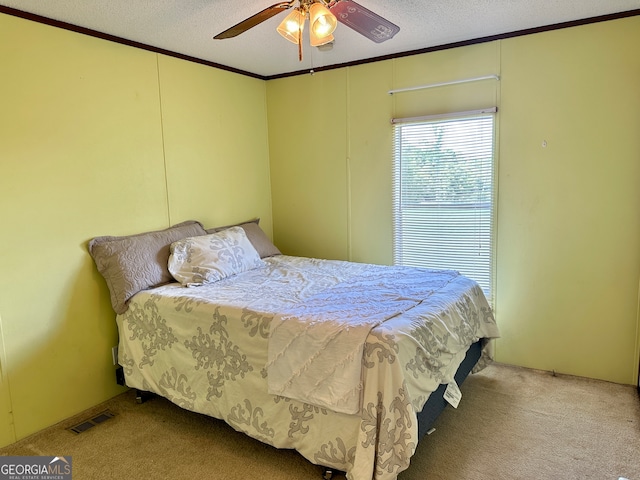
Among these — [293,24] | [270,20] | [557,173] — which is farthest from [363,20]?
[557,173]

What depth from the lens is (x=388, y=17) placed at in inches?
105

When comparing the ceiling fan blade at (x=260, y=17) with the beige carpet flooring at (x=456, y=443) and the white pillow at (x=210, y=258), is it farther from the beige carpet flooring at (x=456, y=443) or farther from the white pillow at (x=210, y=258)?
the beige carpet flooring at (x=456, y=443)

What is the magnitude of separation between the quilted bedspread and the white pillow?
11cm

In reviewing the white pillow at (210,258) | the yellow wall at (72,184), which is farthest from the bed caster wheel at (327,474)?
the yellow wall at (72,184)

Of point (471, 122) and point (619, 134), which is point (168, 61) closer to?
point (471, 122)

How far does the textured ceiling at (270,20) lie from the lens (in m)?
2.43

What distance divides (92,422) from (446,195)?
9.26ft

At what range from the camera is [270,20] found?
2703mm

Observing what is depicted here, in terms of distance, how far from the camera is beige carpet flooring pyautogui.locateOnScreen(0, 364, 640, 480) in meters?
2.11

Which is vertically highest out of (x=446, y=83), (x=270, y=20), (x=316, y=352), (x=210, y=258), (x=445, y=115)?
(x=270, y=20)

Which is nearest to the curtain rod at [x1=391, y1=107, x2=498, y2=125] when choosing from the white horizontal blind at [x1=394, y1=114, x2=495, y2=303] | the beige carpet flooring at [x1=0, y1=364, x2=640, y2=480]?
the white horizontal blind at [x1=394, y1=114, x2=495, y2=303]

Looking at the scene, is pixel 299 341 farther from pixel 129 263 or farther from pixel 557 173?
pixel 557 173

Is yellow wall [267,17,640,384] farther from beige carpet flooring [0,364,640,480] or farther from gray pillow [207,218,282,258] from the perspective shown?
gray pillow [207,218,282,258]

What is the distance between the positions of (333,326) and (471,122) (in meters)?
2.02
